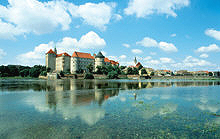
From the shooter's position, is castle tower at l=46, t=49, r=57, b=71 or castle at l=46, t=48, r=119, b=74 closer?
castle at l=46, t=48, r=119, b=74

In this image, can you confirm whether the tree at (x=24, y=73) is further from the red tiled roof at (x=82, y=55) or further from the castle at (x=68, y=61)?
the red tiled roof at (x=82, y=55)

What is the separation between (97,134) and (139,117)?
3.77 metres

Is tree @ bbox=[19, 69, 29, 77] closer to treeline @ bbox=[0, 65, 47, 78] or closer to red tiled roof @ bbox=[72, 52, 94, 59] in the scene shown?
treeline @ bbox=[0, 65, 47, 78]

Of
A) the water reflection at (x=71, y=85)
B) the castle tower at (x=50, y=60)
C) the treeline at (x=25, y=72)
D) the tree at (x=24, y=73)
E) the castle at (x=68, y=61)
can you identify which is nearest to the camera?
the water reflection at (x=71, y=85)

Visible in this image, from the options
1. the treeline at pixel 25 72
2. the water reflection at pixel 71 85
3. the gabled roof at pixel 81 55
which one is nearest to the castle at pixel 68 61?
the gabled roof at pixel 81 55

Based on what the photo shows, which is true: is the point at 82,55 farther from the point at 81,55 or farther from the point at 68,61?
the point at 68,61

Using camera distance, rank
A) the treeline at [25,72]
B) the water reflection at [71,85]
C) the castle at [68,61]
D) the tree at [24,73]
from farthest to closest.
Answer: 1. the castle at [68,61]
2. the tree at [24,73]
3. the treeline at [25,72]
4. the water reflection at [71,85]

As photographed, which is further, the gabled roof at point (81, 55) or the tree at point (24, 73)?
the gabled roof at point (81, 55)

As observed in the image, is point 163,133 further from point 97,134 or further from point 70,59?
point 70,59

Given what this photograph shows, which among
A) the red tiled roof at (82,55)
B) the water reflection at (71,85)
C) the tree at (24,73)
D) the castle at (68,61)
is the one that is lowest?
the water reflection at (71,85)

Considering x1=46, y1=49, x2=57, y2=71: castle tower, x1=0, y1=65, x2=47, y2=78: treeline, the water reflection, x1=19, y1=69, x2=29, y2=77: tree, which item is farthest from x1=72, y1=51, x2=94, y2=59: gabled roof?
the water reflection

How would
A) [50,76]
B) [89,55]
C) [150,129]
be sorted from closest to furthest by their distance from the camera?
[150,129] < [50,76] < [89,55]

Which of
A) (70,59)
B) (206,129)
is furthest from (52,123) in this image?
(70,59)

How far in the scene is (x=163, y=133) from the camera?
711 centimetres
